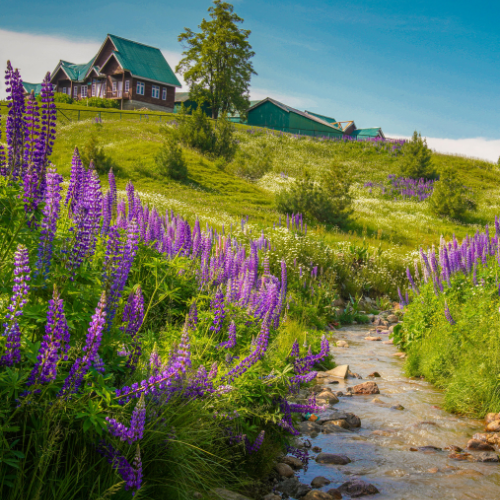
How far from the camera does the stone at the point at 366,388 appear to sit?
745cm

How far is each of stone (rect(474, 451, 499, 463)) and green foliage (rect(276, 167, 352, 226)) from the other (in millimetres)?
17352

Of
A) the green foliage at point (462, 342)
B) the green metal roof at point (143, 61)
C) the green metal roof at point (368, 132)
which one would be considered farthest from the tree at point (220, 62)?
the green foliage at point (462, 342)

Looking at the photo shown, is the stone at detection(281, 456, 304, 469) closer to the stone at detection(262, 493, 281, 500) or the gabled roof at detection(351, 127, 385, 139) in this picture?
the stone at detection(262, 493, 281, 500)

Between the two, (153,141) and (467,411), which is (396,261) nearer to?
(467,411)

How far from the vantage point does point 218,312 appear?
5.16 meters

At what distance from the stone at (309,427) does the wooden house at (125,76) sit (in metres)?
52.8

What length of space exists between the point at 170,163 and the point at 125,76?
114ft

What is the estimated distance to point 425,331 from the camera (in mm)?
8688

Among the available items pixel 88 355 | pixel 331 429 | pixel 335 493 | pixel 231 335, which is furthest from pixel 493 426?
pixel 88 355

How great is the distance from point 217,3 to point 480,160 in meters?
35.4

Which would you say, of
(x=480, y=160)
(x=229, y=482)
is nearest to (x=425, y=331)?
(x=229, y=482)

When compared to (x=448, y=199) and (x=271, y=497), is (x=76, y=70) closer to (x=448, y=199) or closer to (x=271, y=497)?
(x=448, y=199)

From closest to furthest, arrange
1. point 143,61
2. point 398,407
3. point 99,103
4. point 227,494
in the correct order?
point 227,494 < point 398,407 < point 99,103 < point 143,61

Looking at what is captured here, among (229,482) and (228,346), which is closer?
(229,482)
